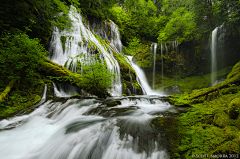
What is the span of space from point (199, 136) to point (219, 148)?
1.29 ft

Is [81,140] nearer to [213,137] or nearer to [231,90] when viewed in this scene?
[213,137]

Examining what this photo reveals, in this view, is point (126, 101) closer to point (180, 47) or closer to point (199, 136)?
point (199, 136)

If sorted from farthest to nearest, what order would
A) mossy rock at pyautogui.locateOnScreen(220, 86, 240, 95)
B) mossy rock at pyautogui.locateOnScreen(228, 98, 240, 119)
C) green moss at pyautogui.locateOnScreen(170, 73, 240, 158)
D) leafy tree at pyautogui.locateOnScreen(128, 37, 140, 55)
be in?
leafy tree at pyautogui.locateOnScreen(128, 37, 140, 55)
mossy rock at pyautogui.locateOnScreen(220, 86, 240, 95)
mossy rock at pyautogui.locateOnScreen(228, 98, 240, 119)
green moss at pyautogui.locateOnScreen(170, 73, 240, 158)

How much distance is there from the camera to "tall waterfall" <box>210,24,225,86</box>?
10714 mm

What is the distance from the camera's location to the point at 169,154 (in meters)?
1.58

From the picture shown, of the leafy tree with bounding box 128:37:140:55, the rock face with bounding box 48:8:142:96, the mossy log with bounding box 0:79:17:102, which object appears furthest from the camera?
the leafy tree with bounding box 128:37:140:55

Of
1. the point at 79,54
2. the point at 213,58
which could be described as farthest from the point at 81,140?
the point at 213,58

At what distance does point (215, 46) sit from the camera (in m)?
11.2

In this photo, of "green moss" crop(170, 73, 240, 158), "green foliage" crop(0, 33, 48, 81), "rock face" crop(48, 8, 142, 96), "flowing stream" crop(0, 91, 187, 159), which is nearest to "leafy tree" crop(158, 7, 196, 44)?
"rock face" crop(48, 8, 142, 96)

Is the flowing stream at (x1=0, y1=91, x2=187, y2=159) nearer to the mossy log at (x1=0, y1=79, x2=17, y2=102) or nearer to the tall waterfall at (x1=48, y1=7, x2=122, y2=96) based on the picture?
the mossy log at (x1=0, y1=79, x2=17, y2=102)

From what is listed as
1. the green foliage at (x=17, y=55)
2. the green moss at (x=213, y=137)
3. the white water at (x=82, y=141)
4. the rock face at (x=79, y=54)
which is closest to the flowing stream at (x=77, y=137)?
the white water at (x=82, y=141)

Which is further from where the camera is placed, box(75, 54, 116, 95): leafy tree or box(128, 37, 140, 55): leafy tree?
box(128, 37, 140, 55): leafy tree

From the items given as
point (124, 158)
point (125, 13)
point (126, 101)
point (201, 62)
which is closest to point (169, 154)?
point (124, 158)

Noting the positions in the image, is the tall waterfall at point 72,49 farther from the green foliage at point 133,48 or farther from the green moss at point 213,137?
the green foliage at point 133,48
